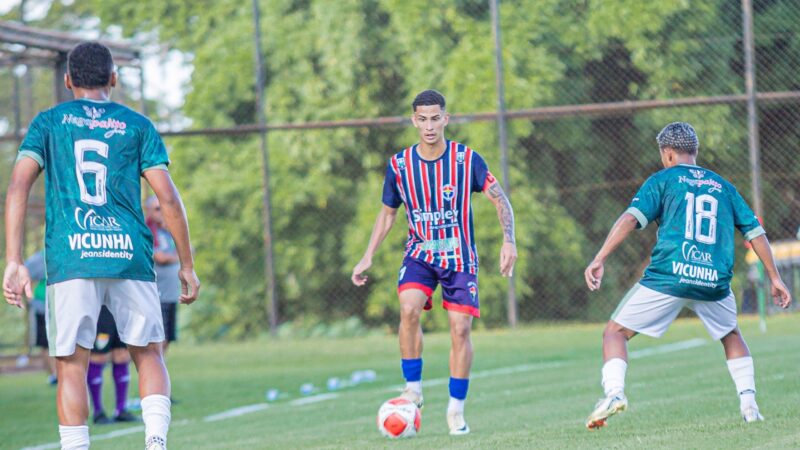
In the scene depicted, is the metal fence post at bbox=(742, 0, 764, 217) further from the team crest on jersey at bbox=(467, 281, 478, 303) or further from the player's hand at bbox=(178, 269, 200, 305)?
the player's hand at bbox=(178, 269, 200, 305)

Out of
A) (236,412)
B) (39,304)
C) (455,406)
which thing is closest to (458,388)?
(455,406)

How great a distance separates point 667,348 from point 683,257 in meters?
8.16

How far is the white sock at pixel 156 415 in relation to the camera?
18.9 ft

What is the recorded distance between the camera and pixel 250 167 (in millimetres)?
21766

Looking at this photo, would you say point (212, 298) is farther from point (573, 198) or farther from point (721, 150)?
point (721, 150)

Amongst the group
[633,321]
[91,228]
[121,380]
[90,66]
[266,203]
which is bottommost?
[121,380]

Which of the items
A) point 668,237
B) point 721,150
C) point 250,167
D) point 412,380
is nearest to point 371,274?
point 250,167

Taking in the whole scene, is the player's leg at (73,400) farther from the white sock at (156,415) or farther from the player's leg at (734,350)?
the player's leg at (734,350)

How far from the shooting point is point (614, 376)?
653 centimetres

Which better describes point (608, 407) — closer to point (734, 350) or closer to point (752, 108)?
point (734, 350)

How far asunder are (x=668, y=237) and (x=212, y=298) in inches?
643

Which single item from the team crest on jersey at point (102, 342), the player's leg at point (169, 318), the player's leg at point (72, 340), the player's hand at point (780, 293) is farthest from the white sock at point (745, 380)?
the player's leg at point (169, 318)

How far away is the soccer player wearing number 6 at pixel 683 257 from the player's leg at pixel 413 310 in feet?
4.25

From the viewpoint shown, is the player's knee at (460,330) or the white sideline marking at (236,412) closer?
the player's knee at (460,330)
